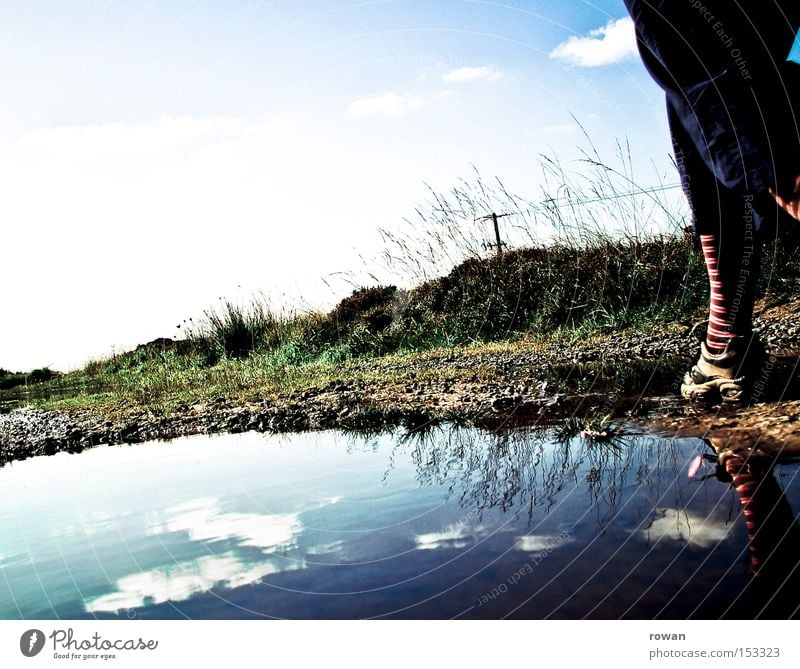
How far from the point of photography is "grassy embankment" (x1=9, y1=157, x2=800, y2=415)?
6934 mm

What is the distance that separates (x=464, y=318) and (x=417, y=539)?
6757 mm

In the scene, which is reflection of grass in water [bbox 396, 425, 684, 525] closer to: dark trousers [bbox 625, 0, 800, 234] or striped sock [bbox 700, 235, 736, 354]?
striped sock [bbox 700, 235, 736, 354]

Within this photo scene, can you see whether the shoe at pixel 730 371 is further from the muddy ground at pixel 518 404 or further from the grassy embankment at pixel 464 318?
the grassy embankment at pixel 464 318

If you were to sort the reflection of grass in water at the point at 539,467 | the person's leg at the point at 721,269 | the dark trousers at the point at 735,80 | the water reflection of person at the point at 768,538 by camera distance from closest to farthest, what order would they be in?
the water reflection of person at the point at 768,538 < the dark trousers at the point at 735,80 < the reflection of grass in water at the point at 539,467 < the person's leg at the point at 721,269

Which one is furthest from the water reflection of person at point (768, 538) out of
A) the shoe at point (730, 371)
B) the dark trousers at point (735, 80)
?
the shoe at point (730, 371)

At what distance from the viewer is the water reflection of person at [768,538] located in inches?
58.1

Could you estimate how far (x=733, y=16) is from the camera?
1839 millimetres

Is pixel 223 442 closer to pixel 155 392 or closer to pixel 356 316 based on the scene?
pixel 155 392

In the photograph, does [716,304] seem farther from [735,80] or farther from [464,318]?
[464,318]

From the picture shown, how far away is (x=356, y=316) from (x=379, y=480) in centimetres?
818

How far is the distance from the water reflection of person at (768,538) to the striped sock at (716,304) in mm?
1116

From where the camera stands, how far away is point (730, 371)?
3.34 metres

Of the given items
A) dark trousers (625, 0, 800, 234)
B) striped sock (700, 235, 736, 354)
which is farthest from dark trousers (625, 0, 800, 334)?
striped sock (700, 235, 736, 354)

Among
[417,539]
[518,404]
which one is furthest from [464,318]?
[417,539]
